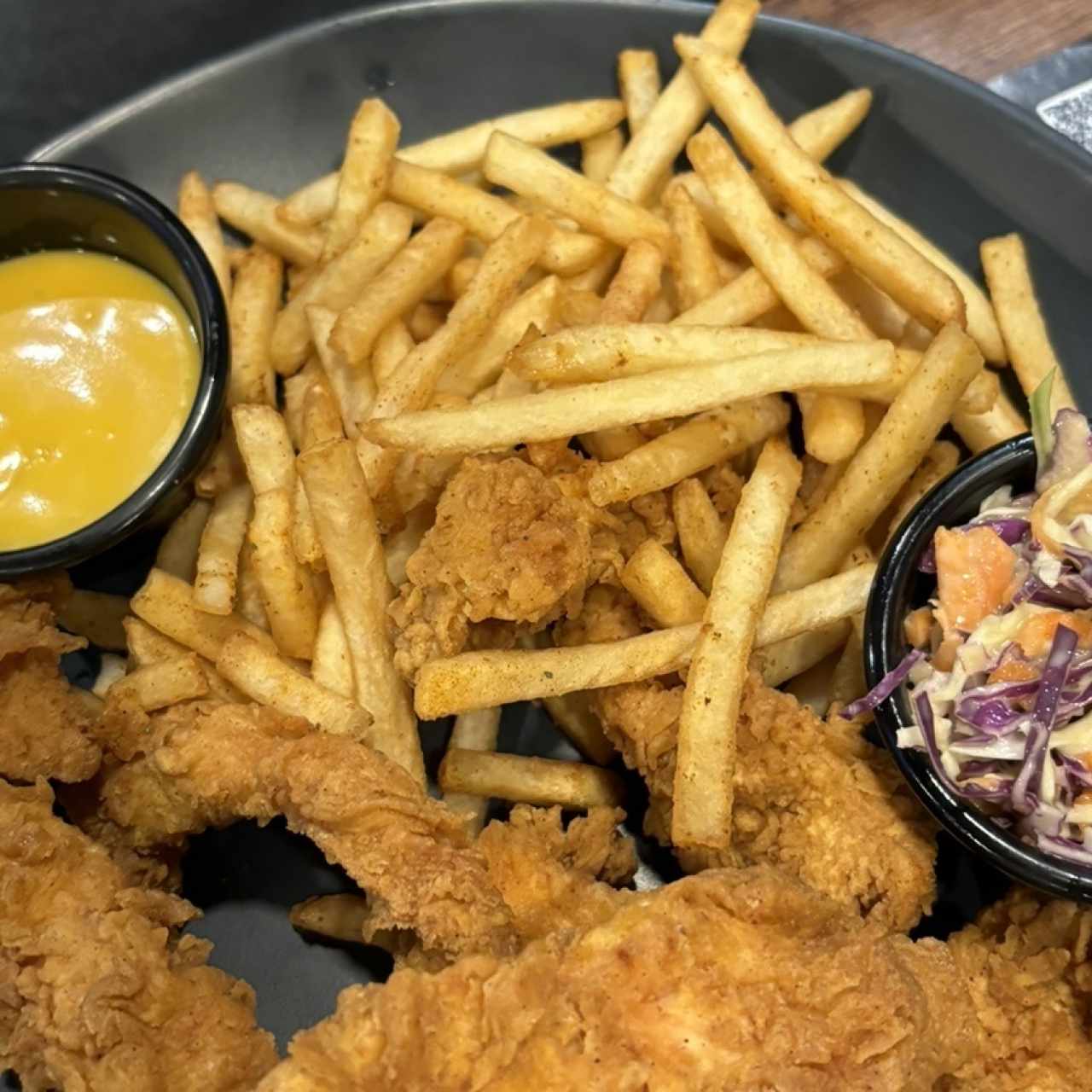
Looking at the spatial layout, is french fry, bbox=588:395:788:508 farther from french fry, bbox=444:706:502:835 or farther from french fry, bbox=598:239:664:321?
french fry, bbox=444:706:502:835

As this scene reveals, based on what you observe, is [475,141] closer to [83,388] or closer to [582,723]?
[83,388]

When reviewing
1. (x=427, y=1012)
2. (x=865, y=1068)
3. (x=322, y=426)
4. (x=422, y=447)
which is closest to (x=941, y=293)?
(x=422, y=447)

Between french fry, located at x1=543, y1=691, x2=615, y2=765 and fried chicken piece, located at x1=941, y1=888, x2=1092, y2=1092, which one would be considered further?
french fry, located at x1=543, y1=691, x2=615, y2=765

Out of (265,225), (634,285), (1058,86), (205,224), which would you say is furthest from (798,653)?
(1058,86)

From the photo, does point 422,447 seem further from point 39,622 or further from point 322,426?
point 39,622

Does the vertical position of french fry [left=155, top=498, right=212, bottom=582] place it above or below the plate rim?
below

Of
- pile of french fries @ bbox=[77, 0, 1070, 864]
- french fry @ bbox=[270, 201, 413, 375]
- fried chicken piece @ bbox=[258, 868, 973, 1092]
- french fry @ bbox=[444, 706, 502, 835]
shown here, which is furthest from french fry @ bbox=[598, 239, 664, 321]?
fried chicken piece @ bbox=[258, 868, 973, 1092]
